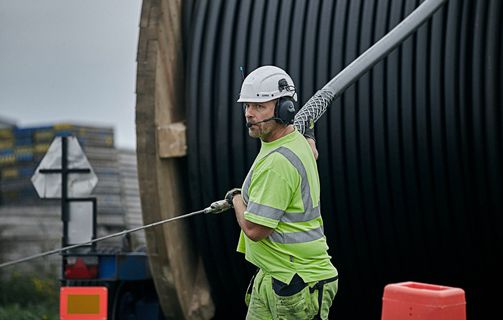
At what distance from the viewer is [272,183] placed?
20.7 feet

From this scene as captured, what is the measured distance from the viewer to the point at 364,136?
29.0 feet

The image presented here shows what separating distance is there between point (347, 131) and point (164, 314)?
6.22 feet

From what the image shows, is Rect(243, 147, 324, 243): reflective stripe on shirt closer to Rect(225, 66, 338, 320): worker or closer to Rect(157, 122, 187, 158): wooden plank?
Rect(225, 66, 338, 320): worker

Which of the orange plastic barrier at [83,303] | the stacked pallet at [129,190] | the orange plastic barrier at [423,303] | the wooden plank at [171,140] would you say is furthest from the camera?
the stacked pallet at [129,190]

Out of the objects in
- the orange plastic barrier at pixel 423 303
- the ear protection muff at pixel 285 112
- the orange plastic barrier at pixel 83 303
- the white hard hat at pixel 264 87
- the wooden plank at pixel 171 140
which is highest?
the white hard hat at pixel 264 87

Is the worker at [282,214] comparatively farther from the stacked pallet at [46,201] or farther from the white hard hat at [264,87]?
the stacked pallet at [46,201]

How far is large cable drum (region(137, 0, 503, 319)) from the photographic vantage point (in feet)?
28.3

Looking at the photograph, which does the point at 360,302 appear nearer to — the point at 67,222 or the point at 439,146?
the point at 439,146

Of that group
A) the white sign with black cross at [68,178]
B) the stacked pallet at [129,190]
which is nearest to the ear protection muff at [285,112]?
the white sign with black cross at [68,178]

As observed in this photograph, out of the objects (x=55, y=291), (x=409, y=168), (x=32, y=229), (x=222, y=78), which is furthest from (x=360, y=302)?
(x=32, y=229)

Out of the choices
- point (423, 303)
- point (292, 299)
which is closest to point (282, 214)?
point (292, 299)

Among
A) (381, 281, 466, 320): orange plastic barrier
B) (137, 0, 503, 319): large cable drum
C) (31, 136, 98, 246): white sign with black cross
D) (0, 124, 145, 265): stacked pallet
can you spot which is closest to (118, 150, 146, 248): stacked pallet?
(0, 124, 145, 265): stacked pallet

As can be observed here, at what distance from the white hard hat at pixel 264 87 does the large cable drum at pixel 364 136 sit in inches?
91.7

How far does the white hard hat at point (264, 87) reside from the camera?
650 cm
